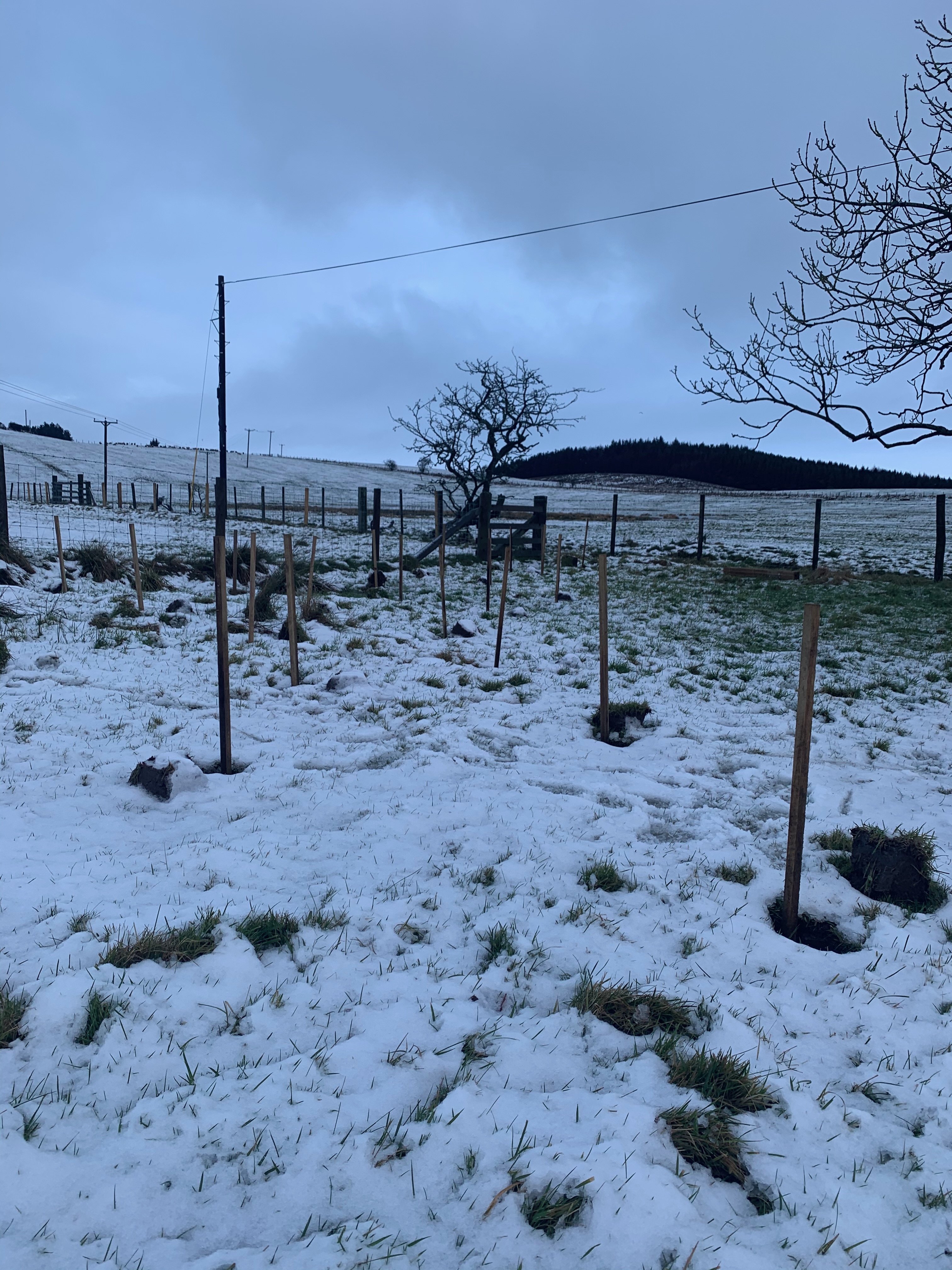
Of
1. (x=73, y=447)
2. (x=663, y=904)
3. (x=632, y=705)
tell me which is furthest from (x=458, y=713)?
(x=73, y=447)

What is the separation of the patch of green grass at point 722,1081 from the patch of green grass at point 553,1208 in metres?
0.60

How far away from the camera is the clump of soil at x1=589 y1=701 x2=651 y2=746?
5.89 meters

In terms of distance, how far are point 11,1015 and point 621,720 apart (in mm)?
4763

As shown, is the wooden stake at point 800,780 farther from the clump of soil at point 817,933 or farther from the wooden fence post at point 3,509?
the wooden fence post at point 3,509

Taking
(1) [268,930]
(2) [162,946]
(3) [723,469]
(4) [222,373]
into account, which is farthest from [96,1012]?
(3) [723,469]

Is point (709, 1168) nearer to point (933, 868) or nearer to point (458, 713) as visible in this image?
point (933, 868)

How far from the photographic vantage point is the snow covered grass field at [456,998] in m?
1.82

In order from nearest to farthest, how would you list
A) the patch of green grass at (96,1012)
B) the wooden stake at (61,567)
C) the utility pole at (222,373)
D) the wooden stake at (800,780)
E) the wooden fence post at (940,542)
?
the patch of green grass at (96,1012)
the wooden stake at (800,780)
the wooden stake at (61,567)
the wooden fence post at (940,542)
the utility pole at (222,373)

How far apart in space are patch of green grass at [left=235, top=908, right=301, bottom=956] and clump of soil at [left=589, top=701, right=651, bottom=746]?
11.2 feet

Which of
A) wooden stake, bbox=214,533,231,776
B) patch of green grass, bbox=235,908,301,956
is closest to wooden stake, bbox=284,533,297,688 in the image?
wooden stake, bbox=214,533,231,776

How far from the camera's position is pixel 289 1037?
2.43m

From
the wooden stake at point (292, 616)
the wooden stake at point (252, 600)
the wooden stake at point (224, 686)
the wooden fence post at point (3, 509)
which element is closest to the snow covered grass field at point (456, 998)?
the wooden stake at point (224, 686)

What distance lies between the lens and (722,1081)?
7.54ft

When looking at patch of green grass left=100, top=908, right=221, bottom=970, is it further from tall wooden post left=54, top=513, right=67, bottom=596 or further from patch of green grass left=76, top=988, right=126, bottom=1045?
tall wooden post left=54, top=513, right=67, bottom=596
